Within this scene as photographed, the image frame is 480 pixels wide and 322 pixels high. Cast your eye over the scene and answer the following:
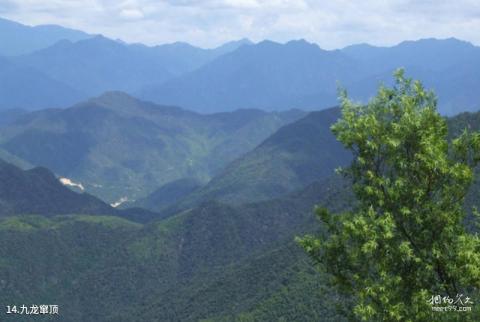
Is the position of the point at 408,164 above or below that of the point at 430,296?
above

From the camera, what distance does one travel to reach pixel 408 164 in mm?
27766

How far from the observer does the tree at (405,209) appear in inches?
1052

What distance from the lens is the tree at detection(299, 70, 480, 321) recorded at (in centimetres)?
2672

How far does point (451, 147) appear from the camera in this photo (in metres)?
28.1

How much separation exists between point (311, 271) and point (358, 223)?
131742 mm

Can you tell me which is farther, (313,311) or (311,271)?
(311,271)

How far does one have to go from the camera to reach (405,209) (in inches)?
1057

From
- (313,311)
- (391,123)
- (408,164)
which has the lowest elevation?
(313,311)

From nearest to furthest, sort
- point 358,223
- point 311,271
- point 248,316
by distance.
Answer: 1. point 358,223
2. point 248,316
3. point 311,271

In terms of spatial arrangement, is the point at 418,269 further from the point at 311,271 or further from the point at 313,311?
the point at 311,271

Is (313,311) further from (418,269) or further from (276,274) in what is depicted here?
(418,269)

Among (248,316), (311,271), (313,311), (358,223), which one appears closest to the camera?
(358,223)

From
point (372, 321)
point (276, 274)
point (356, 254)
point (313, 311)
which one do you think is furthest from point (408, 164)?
point (276, 274)

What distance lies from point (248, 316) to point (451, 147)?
124 metres
